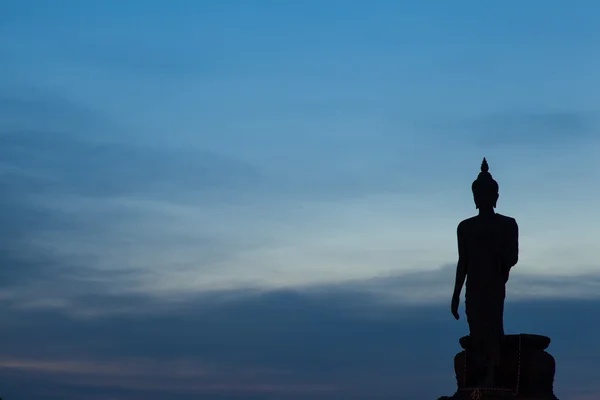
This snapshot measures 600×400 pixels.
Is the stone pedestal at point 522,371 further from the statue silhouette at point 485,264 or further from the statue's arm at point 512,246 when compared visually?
the statue's arm at point 512,246

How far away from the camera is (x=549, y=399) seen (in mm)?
18031

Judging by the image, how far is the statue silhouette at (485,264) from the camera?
18531 millimetres

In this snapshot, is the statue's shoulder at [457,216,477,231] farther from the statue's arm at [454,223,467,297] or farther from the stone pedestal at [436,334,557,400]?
the stone pedestal at [436,334,557,400]

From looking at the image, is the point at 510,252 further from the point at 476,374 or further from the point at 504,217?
the point at 476,374

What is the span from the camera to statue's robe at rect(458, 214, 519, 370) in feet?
61.0

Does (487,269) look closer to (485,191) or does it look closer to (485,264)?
(485,264)

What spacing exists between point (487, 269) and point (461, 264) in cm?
58

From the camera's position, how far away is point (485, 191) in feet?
62.7

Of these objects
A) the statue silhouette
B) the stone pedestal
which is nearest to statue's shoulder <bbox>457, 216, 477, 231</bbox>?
the statue silhouette

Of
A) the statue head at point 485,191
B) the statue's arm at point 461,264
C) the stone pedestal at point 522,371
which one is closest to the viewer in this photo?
the stone pedestal at point 522,371

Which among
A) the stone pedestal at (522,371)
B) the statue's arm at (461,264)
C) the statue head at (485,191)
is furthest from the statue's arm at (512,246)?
the stone pedestal at (522,371)

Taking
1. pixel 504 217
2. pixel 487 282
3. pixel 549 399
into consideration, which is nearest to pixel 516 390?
pixel 549 399

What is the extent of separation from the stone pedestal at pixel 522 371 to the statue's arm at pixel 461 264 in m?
1.47

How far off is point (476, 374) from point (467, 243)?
8.35 feet
